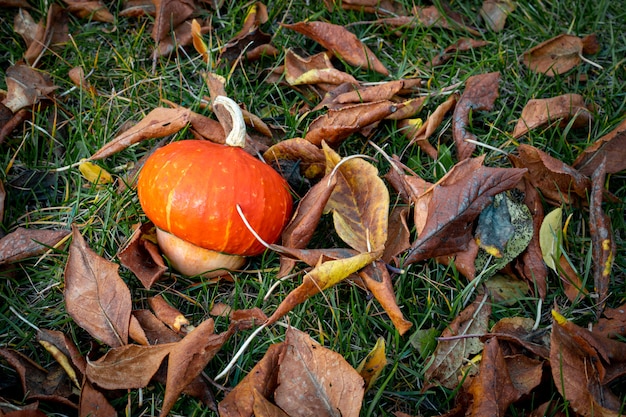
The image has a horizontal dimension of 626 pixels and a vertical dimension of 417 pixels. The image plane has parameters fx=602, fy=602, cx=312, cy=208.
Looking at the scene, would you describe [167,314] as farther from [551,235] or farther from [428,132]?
[551,235]

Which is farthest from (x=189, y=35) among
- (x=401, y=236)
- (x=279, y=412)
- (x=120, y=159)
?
(x=279, y=412)

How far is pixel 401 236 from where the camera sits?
7.80 ft

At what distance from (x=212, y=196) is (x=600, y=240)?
150 centimetres

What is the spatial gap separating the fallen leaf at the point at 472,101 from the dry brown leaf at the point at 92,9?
1866mm

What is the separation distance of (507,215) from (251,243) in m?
1.01

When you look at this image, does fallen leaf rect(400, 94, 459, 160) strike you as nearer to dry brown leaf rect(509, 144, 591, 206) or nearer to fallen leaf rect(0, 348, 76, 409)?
dry brown leaf rect(509, 144, 591, 206)

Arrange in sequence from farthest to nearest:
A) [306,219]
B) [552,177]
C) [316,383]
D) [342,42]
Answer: [342,42] → [552,177] → [306,219] → [316,383]

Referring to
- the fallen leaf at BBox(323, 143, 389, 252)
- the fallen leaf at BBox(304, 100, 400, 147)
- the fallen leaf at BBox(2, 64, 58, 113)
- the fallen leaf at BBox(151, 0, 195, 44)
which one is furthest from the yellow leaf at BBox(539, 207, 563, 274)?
the fallen leaf at BBox(2, 64, 58, 113)

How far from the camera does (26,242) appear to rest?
240 centimetres

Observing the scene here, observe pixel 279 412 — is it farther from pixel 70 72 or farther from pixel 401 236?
pixel 70 72

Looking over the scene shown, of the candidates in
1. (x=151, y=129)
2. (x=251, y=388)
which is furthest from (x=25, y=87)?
(x=251, y=388)

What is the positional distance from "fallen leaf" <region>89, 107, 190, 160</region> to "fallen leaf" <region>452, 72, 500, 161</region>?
3.97 feet

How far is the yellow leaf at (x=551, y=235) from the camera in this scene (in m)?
2.37

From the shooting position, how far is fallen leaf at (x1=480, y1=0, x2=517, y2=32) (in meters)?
3.20
